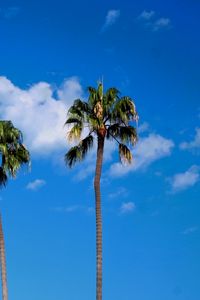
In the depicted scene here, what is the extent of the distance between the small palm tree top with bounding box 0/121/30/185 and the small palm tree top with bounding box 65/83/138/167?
528 centimetres

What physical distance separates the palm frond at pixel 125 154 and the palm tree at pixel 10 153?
812 centimetres

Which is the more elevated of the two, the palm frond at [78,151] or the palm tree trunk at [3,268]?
the palm frond at [78,151]

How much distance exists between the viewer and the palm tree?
52.3 metres

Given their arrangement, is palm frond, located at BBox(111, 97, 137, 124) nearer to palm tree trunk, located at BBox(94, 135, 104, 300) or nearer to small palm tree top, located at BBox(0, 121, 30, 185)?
palm tree trunk, located at BBox(94, 135, 104, 300)

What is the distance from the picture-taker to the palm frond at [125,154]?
158ft

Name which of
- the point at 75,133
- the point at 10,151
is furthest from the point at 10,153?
the point at 75,133

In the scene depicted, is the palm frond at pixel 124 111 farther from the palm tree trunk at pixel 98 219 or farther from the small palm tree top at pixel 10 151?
the small palm tree top at pixel 10 151

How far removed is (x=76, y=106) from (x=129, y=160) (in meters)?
4.86

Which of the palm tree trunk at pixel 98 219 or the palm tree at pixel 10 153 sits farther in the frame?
the palm tree at pixel 10 153

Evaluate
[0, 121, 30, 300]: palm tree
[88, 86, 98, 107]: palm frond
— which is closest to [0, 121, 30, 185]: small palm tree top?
[0, 121, 30, 300]: palm tree

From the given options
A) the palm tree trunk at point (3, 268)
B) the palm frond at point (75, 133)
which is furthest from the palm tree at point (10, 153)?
the palm frond at point (75, 133)

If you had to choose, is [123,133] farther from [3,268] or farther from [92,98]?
[3,268]

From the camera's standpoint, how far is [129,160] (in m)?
48.0

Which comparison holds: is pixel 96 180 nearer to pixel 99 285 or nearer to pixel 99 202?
pixel 99 202
